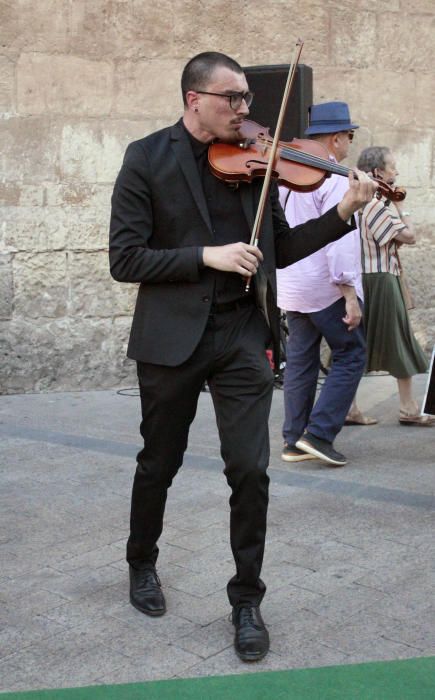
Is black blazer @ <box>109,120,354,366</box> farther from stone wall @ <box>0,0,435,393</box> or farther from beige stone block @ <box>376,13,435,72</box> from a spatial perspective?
beige stone block @ <box>376,13,435,72</box>

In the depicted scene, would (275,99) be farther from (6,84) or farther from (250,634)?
(250,634)

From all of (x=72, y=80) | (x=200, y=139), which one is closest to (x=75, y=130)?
(x=72, y=80)

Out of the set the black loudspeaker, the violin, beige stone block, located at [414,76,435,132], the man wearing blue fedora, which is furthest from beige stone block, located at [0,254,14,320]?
Answer: the violin

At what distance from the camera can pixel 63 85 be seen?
7.91m

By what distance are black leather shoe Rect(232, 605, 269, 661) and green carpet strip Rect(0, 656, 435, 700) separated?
0.09 m

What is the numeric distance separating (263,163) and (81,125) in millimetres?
4864

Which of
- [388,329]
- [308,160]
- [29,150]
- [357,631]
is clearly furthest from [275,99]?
[357,631]

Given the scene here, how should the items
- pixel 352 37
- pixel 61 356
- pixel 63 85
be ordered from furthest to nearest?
pixel 352 37 < pixel 61 356 < pixel 63 85

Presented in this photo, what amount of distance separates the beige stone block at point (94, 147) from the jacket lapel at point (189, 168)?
182 inches

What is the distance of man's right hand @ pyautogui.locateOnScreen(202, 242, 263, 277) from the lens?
128 inches

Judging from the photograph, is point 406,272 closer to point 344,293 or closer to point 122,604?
point 344,293

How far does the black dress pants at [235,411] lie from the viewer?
11.4ft

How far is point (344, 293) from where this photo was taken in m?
5.73

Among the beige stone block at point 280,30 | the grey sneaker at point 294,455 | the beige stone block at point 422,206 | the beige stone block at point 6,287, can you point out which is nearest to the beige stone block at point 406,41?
the beige stone block at point 280,30
